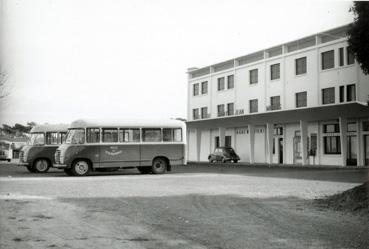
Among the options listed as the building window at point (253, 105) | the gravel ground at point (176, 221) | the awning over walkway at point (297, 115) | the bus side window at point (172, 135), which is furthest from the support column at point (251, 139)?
the gravel ground at point (176, 221)

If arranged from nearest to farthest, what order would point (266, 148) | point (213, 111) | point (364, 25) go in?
point (364, 25), point (266, 148), point (213, 111)

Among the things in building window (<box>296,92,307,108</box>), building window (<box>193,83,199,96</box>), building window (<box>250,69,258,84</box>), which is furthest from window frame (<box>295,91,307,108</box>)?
building window (<box>193,83,199,96</box>)

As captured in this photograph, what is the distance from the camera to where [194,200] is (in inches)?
493

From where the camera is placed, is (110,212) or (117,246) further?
(110,212)

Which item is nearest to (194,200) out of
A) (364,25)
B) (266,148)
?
(364,25)

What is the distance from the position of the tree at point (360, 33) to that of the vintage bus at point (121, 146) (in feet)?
35.7

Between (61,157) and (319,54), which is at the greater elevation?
(319,54)

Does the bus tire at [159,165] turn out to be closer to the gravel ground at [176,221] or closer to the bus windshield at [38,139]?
the bus windshield at [38,139]

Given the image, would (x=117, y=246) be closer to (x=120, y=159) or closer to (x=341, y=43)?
(x=120, y=159)

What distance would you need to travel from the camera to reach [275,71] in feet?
141

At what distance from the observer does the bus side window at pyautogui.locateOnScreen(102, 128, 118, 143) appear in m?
24.5

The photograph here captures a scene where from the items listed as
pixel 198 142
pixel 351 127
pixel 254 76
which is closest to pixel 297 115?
pixel 351 127

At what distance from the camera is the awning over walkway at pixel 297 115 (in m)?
32.1

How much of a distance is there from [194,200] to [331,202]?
3232 millimetres
